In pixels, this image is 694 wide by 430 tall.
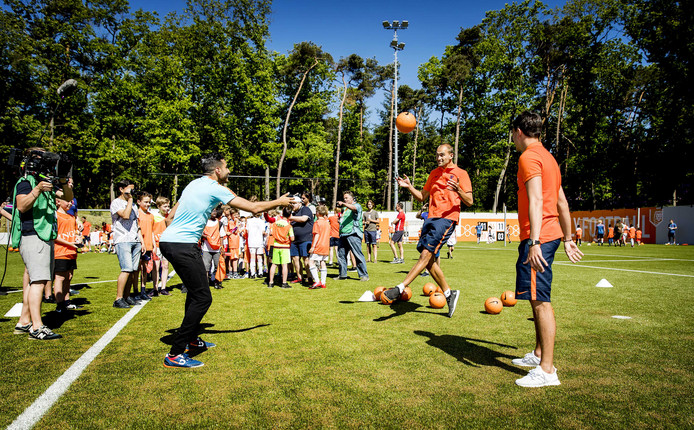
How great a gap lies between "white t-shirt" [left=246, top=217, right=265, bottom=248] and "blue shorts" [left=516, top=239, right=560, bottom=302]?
8886mm

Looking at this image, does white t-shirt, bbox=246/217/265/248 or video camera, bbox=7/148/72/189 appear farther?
white t-shirt, bbox=246/217/265/248

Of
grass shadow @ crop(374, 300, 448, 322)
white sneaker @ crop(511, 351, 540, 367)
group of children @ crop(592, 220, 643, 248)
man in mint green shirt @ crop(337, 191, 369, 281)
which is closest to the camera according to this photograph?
white sneaker @ crop(511, 351, 540, 367)

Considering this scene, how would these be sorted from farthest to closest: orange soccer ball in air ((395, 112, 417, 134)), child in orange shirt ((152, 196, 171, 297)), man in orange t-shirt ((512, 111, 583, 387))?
child in orange shirt ((152, 196, 171, 297))
orange soccer ball in air ((395, 112, 417, 134))
man in orange t-shirt ((512, 111, 583, 387))

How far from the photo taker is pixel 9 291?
8922mm

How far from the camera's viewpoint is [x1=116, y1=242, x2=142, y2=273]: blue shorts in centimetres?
679

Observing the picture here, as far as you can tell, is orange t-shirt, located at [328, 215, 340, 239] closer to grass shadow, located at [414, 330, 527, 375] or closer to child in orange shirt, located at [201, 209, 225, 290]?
child in orange shirt, located at [201, 209, 225, 290]

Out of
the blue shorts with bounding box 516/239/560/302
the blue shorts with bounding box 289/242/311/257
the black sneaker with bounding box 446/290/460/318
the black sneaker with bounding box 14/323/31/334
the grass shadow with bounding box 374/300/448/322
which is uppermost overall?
the blue shorts with bounding box 516/239/560/302

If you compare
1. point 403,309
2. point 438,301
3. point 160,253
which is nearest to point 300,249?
point 160,253

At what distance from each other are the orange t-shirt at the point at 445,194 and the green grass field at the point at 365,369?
62.8 inches

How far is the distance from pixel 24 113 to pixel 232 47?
60.5ft

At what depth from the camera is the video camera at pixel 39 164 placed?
191 inches

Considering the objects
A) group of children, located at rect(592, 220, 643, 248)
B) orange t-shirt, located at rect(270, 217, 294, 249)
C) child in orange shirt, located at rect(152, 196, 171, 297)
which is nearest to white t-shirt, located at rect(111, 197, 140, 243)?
child in orange shirt, located at rect(152, 196, 171, 297)

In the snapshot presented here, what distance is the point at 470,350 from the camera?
4422 millimetres

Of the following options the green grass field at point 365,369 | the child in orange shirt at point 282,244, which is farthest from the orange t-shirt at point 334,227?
the green grass field at point 365,369
